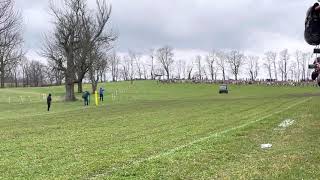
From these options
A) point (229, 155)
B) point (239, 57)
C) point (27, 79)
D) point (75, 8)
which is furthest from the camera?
point (239, 57)

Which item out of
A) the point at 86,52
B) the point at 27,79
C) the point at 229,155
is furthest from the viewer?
the point at 27,79

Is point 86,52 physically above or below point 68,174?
above

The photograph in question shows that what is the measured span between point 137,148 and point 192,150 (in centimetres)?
184

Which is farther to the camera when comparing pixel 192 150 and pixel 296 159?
pixel 192 150

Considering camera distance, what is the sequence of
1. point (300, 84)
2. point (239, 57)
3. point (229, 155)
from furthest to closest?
point (239, 57) < point (300, 84) < point (229, 155)

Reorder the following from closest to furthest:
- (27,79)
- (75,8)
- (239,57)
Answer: (75,8), (27,79), (239,57)

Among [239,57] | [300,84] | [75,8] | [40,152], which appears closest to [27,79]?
[239,57]

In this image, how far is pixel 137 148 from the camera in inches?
599

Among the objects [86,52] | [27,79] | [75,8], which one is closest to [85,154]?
[86,52]

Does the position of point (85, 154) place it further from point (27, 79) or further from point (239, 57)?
point (239, 57)

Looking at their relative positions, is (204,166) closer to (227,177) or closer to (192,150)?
(227,177)

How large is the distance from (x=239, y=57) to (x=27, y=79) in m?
69.6

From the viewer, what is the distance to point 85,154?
1430 centimetres

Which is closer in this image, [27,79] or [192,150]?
[192,150]
